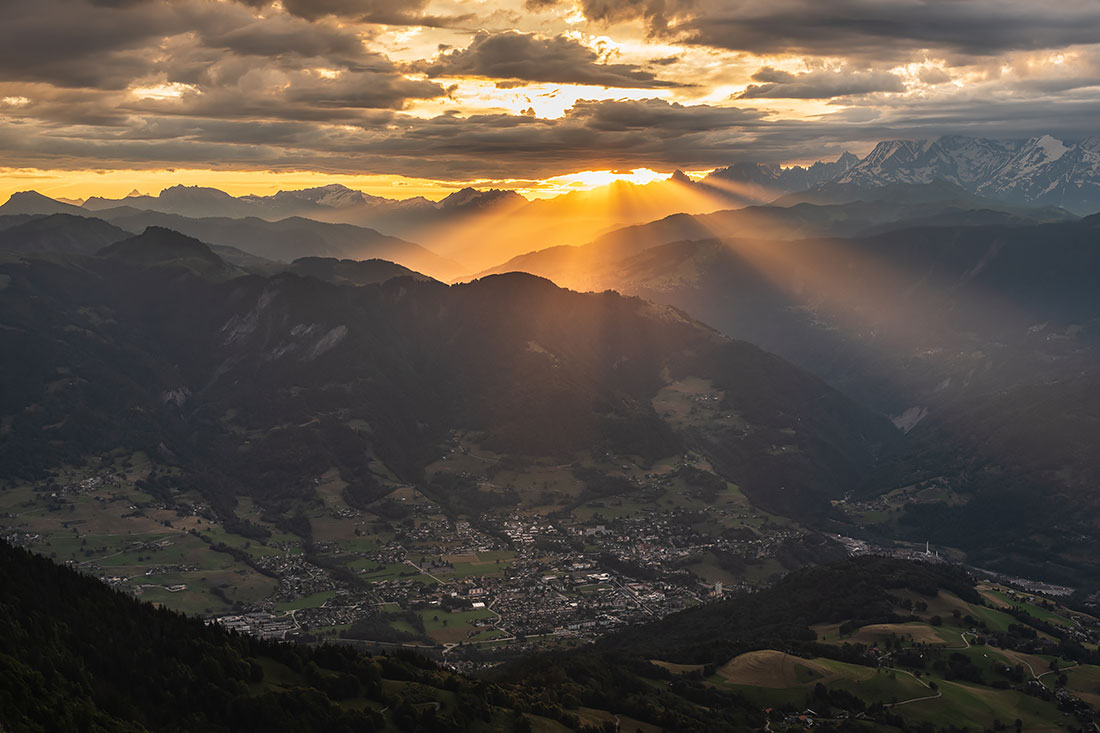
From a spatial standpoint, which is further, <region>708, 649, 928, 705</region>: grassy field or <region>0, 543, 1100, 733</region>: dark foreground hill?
<region>708, 649, 928, 705</region>: grassy field

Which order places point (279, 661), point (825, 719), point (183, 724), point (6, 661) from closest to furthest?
1. point (6, 661)
2. point (183, 724)
3. point (279, 661)
4. point (825, 719)

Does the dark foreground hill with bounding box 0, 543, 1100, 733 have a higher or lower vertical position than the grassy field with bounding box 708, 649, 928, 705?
higher

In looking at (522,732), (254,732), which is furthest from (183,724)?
(522,732)

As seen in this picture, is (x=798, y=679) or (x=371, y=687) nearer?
(x=371, y=687)

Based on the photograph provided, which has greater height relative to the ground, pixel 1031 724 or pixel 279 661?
pixel 279 661

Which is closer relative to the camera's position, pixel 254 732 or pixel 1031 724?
pixel 254 732

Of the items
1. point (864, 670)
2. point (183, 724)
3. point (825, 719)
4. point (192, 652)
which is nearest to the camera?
point (183, 724)

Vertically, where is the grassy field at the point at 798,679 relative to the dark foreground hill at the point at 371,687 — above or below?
below

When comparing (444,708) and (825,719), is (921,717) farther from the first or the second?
(444,708)

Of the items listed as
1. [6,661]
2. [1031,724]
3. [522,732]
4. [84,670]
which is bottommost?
[1031,724]

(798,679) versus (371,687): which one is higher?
(371,687)

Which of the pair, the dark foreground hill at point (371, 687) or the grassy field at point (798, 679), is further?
the grassy field at point (798, 679)
